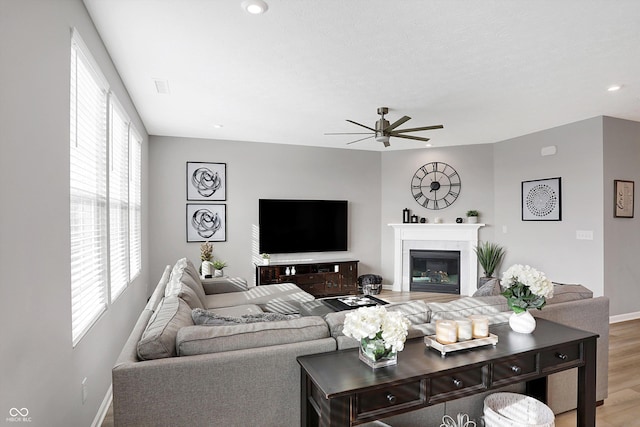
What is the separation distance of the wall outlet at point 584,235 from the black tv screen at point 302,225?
3.53 metres

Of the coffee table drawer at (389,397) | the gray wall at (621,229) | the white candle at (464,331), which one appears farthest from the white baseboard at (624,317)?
the coffee table drawer at (389,397)

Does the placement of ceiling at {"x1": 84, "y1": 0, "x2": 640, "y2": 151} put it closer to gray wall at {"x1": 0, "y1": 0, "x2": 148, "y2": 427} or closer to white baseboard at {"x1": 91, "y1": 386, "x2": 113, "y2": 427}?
gray wall at {"x1": 0, "y1": 0, "x2": 148, "y2": 427}

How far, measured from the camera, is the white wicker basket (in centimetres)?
192

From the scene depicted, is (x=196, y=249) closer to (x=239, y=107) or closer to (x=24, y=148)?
(x=239, y=107)

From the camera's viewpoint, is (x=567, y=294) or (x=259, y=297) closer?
(x=567, y=294)

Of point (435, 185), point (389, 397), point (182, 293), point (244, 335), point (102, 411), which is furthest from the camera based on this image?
point (435, 185)

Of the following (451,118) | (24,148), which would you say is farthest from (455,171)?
(24,148)

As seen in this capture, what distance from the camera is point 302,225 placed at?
6.15m

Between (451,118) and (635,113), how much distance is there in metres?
2.25

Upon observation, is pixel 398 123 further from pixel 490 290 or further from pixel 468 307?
pixel 468 307

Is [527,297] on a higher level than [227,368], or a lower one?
higher

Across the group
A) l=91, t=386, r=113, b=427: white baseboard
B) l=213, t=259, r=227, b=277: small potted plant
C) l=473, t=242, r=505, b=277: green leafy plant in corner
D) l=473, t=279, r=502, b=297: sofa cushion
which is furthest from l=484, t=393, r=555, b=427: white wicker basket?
l=473, t=242, r=505, b=277: green leafy plant in corner

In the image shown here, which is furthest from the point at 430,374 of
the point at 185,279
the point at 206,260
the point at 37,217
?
the point at 206,260

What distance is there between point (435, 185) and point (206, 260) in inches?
166
